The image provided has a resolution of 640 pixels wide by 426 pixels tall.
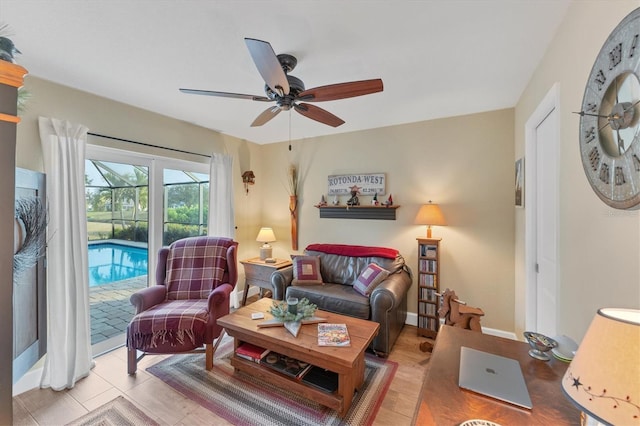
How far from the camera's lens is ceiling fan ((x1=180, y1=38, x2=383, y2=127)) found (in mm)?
1292

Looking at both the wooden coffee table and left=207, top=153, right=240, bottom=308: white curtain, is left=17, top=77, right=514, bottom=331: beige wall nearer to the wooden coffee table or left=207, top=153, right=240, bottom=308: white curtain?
left=207, top=153, right=240, bottom=308: white curtain

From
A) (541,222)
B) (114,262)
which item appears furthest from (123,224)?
(541,222)

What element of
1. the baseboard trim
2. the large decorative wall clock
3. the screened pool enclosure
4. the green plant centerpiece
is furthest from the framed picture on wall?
the baseboard trim

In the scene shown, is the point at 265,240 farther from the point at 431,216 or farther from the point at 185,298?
the point at 431,216

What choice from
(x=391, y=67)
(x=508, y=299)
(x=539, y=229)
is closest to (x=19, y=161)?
(x=391, y=67)

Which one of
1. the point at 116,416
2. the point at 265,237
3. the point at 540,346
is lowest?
the point at 116,416

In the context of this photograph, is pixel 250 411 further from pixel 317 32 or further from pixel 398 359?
pixel 317 32

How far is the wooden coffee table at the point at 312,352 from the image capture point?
1.68 meters

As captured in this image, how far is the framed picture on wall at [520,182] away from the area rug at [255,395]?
1886 mm

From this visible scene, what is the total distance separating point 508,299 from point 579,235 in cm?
184

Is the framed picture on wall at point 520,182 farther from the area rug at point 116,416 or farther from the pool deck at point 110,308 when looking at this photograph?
the pool deck at point 110,308

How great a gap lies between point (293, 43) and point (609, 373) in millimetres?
1976

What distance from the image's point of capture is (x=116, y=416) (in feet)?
5.62

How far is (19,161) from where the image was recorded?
1932 millimetres
